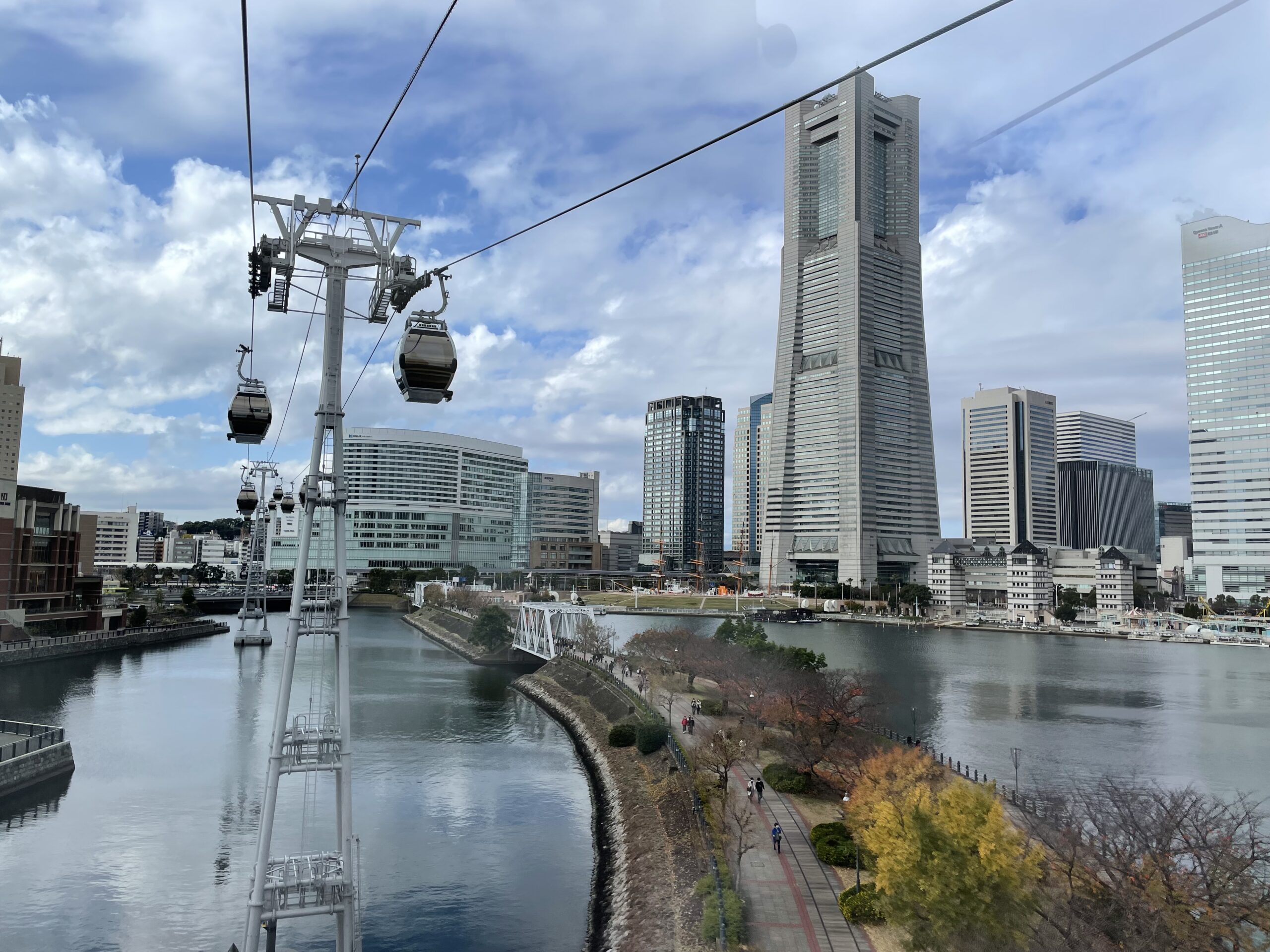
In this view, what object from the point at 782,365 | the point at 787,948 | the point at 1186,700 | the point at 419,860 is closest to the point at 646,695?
the point at 419,860

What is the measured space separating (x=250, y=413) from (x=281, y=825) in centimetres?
2059

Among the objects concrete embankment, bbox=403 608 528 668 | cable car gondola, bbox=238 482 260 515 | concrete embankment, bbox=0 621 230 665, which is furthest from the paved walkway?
concrete embankment, bbox=0 621 230 665

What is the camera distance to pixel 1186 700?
58062 mm

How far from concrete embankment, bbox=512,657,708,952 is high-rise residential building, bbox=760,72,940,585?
423 feet

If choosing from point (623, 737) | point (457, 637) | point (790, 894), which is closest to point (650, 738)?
point (623, 737)

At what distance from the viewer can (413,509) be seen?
161 metres

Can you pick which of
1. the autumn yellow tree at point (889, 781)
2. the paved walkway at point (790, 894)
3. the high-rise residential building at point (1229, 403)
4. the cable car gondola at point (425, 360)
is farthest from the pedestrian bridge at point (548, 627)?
the high-rise residential building at point (1229, 403)

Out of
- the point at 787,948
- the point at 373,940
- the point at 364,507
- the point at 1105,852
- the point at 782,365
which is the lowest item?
the point at 373,940

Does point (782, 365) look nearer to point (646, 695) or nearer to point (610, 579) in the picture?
point (610, 579)

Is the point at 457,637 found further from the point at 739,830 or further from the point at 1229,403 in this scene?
the point at 1229,403

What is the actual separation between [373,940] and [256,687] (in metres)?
44.6

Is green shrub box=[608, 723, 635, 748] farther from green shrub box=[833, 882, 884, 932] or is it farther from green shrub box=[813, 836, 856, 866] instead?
green shrub box=[833, 882, 884, 932]

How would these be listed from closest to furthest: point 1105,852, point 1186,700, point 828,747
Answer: point 1105,852, point 828,747, point 1186,700

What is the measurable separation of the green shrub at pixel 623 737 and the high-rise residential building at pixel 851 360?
129 m
